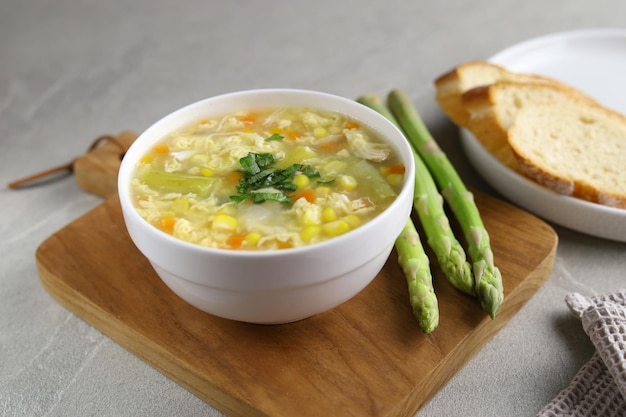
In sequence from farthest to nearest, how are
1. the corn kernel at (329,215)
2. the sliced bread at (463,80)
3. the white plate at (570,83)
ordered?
the sliced bread at (463,80), the white plate at (570,83), the corn kernel at (329,215)

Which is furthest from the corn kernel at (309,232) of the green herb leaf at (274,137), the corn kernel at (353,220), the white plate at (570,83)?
the white plate at (570,83)

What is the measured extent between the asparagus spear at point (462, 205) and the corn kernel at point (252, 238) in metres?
1.22

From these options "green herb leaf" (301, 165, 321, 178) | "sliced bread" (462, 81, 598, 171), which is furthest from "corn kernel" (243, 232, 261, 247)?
"sliced bread" (462, 81, 598, 171)

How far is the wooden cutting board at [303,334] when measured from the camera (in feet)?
10.8

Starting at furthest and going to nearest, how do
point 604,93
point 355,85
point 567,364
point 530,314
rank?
point 355,85 < point 604,93 < point 530,314 < point 567,364

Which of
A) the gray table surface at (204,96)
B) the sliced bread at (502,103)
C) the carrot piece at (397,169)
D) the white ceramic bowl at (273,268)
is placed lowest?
the gray table surface at (204,96)

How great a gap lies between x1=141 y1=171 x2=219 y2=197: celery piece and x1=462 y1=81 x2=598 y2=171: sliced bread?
209 centimetres

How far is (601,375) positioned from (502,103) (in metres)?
2.16

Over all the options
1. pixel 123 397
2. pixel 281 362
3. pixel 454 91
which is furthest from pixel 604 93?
pixel 123 397

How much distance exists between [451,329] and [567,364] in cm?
65

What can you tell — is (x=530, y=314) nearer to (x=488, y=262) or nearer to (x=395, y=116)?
(x=488, y=262)

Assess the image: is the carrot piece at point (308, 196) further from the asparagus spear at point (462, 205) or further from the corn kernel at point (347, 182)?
the asparagus spear at point (462, 205)

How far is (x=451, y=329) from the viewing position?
3604mm

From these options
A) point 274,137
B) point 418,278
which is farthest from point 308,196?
point 418,278
